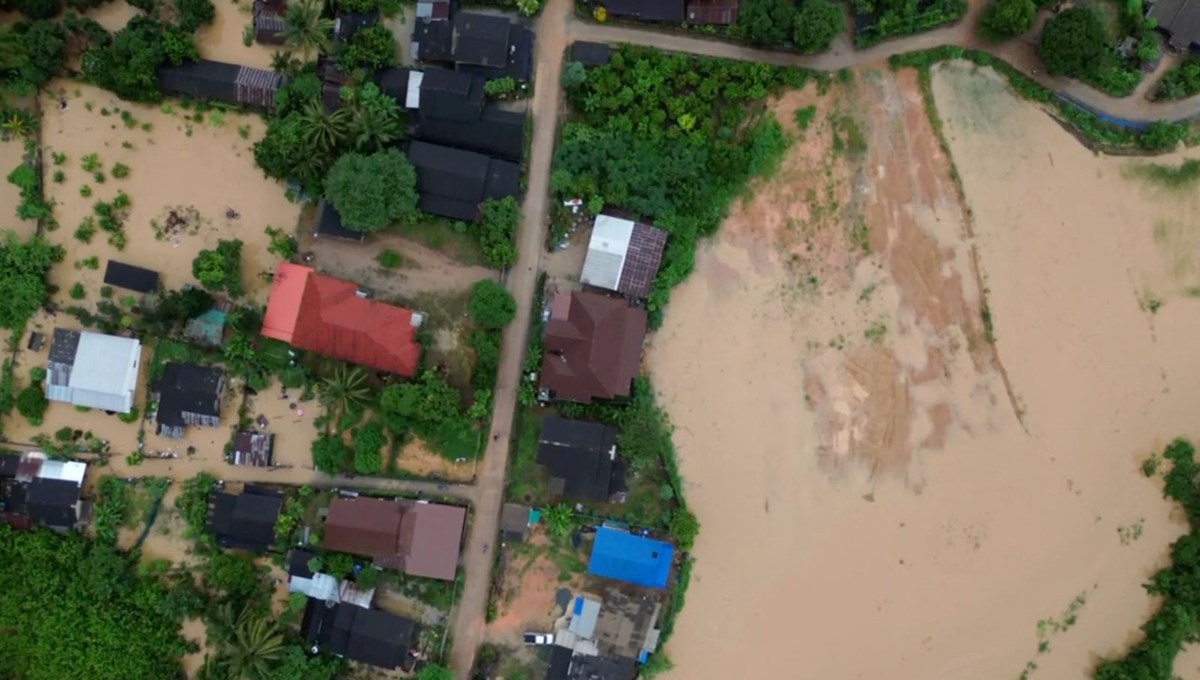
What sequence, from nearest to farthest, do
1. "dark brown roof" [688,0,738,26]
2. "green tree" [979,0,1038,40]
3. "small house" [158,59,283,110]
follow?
"green tree" [979,0,1038,40], "small house" [158,59,283,110], "dark brown roof" [688,0,738,26]

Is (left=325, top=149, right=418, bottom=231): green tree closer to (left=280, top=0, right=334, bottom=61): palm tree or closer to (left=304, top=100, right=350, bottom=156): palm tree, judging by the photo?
(left=304, top=100, right=350, bottom=156): palm tree

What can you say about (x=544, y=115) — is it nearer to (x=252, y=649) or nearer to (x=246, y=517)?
(x=246, y=517)

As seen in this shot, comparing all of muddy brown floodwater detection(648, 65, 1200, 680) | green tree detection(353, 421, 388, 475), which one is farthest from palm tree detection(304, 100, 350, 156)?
muddy brown floodwater detection(648, 65, 1200, 680)

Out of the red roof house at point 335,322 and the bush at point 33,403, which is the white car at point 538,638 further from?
the bush at point 33,403

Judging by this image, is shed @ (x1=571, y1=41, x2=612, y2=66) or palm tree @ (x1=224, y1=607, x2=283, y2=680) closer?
palm tree @ (x1=224, y1=607, x2=283, y2=680)

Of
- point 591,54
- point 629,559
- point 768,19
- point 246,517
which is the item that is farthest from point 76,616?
point 768,19

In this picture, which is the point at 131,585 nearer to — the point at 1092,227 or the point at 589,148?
the point at 589,148
